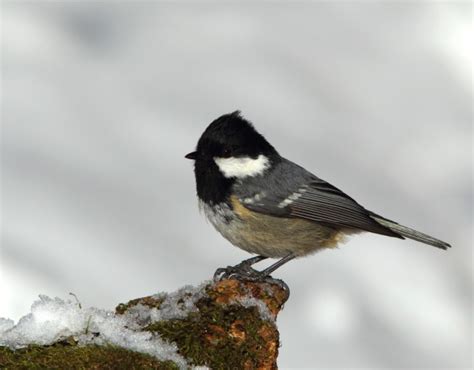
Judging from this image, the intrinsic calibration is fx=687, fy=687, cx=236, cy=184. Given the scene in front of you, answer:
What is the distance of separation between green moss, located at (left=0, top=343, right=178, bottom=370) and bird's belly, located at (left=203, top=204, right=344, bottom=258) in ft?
4.89

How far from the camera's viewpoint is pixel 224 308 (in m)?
2.87

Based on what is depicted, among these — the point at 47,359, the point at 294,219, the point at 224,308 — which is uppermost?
the point at 294,219

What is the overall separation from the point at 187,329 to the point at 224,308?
25 centimetres

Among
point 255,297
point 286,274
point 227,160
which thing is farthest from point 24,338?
point 286,274

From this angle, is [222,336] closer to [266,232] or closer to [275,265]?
[275,265]

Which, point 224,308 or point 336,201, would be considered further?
point 336,201

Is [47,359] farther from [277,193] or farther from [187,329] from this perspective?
[277,193]

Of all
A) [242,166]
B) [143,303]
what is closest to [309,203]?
[242,166]

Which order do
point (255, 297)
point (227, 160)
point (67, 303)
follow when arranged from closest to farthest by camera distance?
point (67, 303) → point (255, 297) → point (227, 160)

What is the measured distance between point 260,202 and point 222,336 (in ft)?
4.36

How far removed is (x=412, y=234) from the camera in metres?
4.21

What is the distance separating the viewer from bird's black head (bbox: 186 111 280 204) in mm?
3893

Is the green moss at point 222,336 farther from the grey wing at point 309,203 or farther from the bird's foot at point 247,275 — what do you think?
the grey wing at point 309,203

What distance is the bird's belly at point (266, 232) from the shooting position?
3.87 meters
